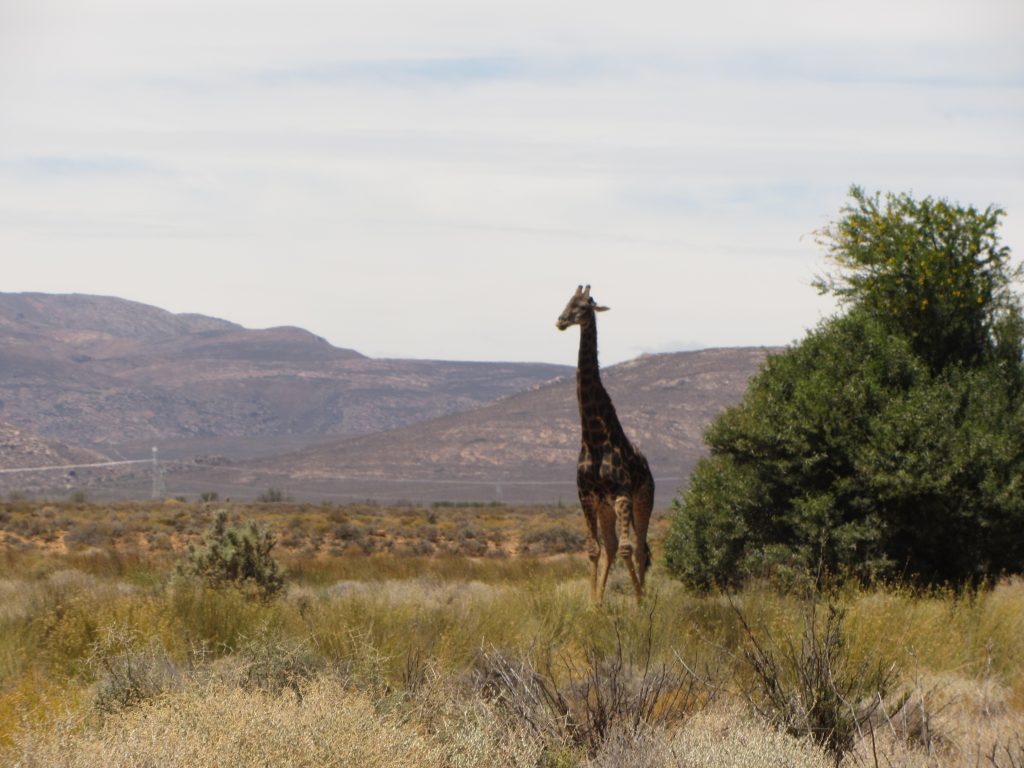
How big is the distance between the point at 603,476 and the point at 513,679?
4.69 metres

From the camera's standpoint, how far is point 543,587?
46.7ft

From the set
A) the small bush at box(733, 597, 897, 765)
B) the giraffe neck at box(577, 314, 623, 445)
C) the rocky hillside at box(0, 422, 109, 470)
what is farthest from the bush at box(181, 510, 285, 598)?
the rocky hillside at box(0, 422, 109, 470)

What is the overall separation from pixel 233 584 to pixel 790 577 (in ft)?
21.7

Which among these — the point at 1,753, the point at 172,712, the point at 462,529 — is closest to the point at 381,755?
the point at 172,712

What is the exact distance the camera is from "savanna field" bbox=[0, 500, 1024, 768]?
6445mm

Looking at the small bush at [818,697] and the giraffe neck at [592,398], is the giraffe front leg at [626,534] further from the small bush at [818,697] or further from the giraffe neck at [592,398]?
the small bush at [818,697]

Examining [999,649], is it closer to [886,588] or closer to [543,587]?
[886,588]

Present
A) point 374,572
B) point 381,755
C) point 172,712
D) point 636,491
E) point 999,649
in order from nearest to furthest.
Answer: point 381,755 < point 172,712 < point 999,649 < point 636,491 < point 374,572

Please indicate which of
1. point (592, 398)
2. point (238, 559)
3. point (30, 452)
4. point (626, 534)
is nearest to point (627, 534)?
point (626, 534)

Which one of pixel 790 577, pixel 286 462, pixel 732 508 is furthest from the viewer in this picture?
pixel 286 462

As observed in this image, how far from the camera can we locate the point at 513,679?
8.88 meters

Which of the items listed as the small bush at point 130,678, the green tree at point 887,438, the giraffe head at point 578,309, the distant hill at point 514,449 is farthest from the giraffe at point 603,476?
the distant hill at point 514,449

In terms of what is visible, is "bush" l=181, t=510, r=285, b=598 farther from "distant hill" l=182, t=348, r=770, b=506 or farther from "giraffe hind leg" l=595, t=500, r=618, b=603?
"distant hill" l=182, t=348, r=770, b=506

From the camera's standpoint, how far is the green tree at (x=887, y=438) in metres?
14.8
